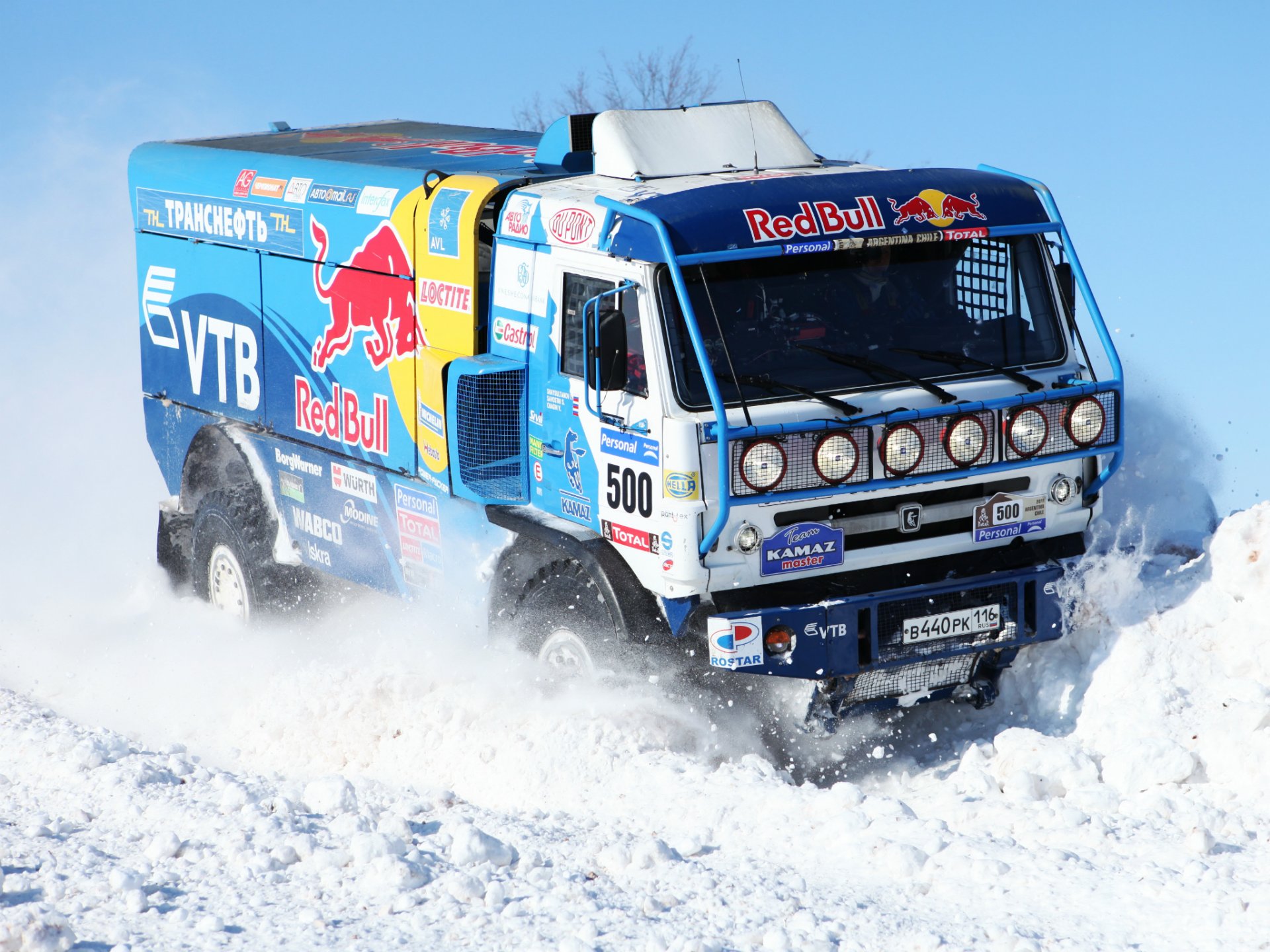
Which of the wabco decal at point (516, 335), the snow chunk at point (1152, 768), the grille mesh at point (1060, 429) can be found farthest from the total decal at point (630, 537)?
the snow chunk at point (1152, 768)

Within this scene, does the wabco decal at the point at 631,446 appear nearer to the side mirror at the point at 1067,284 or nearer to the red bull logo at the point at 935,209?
the red bull logo at the point at 935,209

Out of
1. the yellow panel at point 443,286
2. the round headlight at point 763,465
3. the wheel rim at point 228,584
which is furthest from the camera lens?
the wheel rim at point 228,584

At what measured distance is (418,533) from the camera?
24.9ft

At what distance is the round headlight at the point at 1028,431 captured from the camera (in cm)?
633

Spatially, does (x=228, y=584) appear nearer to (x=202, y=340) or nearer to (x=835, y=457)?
(x=202, y=340)

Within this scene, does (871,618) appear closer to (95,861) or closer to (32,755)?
(95,861)

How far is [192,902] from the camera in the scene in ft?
15.6

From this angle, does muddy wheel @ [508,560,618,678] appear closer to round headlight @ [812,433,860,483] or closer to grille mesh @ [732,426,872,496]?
grille mesh @ [732,426,872,496]

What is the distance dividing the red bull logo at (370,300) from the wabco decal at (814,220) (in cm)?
203

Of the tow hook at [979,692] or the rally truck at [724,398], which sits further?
the tow hook at [979,692]

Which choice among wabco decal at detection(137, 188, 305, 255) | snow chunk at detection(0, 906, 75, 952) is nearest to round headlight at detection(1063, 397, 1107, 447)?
wabco decal at detection(137, 188, 305, 255)

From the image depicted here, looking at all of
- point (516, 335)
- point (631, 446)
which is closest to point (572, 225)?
point (516, 335)

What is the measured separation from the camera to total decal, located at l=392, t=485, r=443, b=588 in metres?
7.46

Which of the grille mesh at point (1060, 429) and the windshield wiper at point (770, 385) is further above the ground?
the windshield wiper at point (770, 385)
